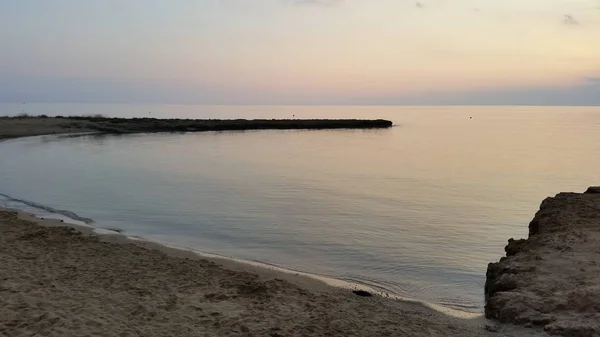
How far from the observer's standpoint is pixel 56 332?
231 inches

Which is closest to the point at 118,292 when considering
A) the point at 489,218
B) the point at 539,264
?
the point at 539,264

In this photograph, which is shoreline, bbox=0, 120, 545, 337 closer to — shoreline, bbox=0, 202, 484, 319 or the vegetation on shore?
shoreline, bbox=0, 202, 484, 319

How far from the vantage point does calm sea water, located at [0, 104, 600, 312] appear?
11008 millimetres

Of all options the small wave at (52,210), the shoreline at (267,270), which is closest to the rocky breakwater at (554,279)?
the shoreline at (267,270)

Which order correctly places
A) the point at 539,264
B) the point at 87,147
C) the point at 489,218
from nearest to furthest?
the point at 539,264, the point at 489,218, the point at 87,147

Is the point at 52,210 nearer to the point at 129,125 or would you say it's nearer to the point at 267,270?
the point at 267,270

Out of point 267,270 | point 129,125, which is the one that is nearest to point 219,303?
point 267,270

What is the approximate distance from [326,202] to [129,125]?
49.7 m

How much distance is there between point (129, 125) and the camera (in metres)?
62.5

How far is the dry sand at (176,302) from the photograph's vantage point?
6270 mm

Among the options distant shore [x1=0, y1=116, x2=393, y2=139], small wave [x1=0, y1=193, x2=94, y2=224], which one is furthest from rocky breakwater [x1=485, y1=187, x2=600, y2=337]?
distant shore [x1=0, y1=116, x2=393, y2=139]

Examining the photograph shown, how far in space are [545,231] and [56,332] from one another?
28.5 ft

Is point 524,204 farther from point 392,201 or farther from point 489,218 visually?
point 392,201

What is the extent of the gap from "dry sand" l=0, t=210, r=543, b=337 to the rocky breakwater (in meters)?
0.32
